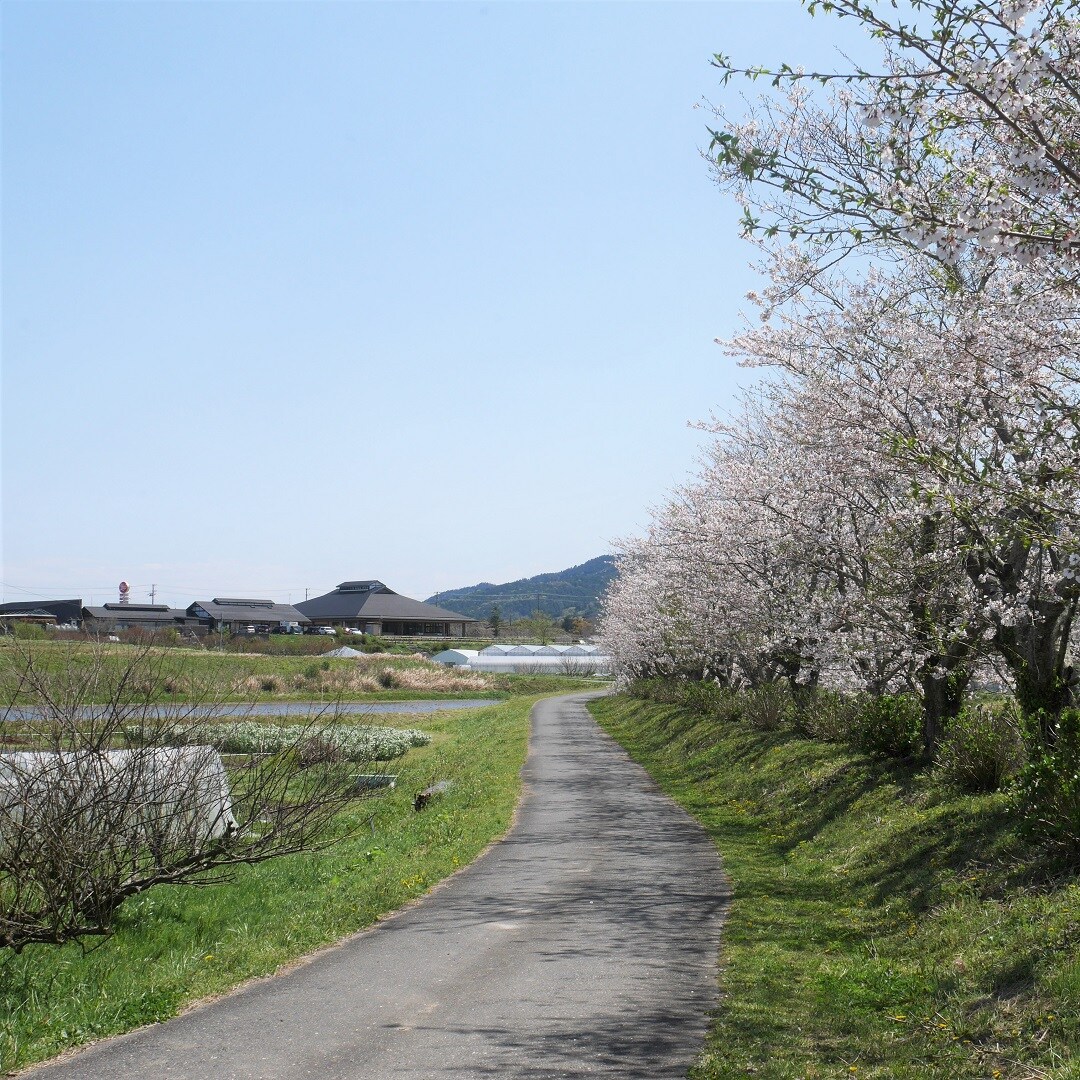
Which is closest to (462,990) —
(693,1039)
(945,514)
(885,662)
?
(693,1039)

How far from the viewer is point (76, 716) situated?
10477mm

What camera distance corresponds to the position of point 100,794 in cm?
993

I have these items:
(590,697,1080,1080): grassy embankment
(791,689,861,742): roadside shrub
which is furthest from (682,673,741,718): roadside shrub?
(590,697,1080,1080): grassy embankment

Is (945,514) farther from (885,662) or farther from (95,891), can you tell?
(95,891)

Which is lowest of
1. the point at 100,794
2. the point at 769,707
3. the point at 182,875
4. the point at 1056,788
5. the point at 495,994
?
the point at 495,994

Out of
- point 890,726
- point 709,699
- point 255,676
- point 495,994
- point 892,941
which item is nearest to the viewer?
point 495,994

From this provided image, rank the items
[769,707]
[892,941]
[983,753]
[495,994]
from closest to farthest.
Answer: [495,994], [892,941], [983,753], [769,707]

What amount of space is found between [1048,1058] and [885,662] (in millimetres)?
10644

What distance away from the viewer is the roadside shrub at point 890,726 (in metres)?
16.1

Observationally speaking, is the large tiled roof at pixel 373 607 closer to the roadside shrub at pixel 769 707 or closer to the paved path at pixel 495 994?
the roadside shrub at pixel 769 707

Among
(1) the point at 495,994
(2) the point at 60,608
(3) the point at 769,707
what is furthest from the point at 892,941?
(2) the point at 60,608

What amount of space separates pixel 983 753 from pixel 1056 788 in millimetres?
3138

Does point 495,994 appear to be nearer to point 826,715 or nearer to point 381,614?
point 826,715

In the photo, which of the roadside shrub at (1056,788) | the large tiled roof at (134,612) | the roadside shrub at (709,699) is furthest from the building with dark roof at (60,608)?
the roadside shrub at (1056,788)
